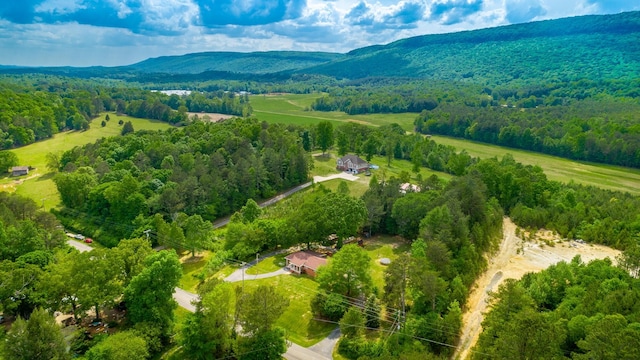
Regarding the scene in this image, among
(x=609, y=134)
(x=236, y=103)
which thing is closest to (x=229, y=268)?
(x=609, y=134)

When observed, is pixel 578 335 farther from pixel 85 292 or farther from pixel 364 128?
pixel 364 128

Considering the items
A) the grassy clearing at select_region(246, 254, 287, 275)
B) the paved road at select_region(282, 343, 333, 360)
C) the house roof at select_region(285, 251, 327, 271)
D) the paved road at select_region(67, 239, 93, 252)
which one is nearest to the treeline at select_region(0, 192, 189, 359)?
the paved road at select_region(282, 343, 333, 360)

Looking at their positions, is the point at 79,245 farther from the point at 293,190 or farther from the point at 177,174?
the point at 293,190

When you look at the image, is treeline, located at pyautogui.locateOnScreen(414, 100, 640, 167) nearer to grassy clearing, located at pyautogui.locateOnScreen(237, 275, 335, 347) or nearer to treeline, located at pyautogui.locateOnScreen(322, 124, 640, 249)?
treeline, located at pyautogui.locateOnScreen(322, 124, 640, 249)

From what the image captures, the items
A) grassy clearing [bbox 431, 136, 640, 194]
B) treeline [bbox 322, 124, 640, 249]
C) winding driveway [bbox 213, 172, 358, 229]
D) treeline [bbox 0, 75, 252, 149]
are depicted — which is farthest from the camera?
treeline [bbox 0, 75, 252, 149]

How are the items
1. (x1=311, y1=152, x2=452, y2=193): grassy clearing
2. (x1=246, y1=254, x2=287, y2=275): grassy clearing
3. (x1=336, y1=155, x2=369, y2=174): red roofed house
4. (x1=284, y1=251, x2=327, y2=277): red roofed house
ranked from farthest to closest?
(x1=336, y1=155, x2=369, y2=174): red roofed house → (x1=311, y1=152, x2=452, y2=193): grassy clearing → (x1=246, y1=254, x2=287, y2=275): grassy clearing → (x1=284, y1=251, x2=327, y2=277): red roofed house

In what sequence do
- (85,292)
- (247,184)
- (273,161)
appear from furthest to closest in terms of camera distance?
(273,161) → (247,184) → (85,292)

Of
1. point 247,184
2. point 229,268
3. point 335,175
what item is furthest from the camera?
point 335,175

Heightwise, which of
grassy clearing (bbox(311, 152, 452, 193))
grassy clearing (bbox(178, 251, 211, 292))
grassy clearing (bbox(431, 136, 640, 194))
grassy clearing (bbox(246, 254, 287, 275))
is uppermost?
grassy clearing (bbox(311, 152, 452, 193))
